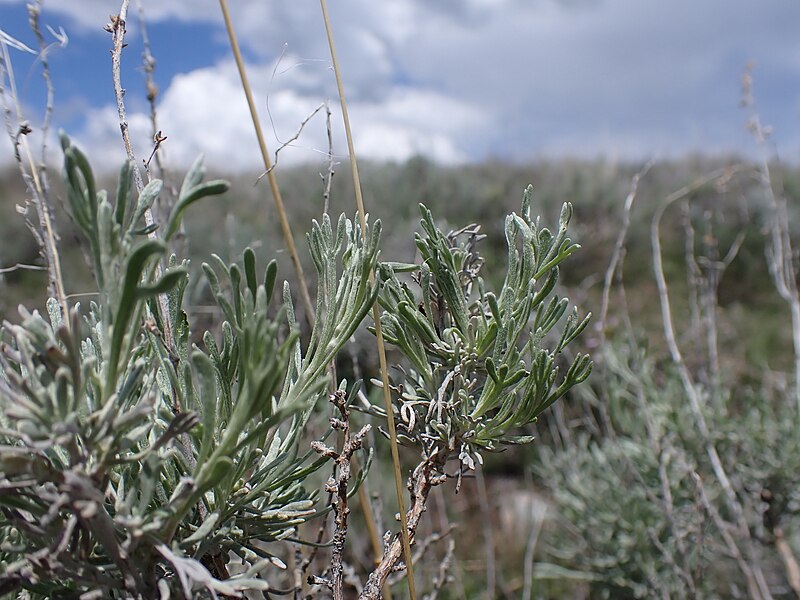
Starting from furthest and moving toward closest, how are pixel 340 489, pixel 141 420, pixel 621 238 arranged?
pixel 621 238 < pixel 340 489 < pixel 141 420

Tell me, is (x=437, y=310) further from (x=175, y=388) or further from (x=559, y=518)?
(x=559, y=518)

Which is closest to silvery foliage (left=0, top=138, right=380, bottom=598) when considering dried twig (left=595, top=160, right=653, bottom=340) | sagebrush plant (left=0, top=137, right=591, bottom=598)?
sagebrush plant (left=0, top=137, right=591, bottom=598)

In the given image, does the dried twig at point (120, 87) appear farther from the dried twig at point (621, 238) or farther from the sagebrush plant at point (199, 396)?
the dried twig at point (621, 238)

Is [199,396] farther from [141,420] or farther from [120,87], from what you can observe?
[120,87]

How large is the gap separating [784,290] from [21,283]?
5757 millimetres

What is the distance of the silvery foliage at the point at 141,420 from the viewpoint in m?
0.37

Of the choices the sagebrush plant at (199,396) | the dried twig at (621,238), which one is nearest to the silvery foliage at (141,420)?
the sagebrush plant at (199,396)

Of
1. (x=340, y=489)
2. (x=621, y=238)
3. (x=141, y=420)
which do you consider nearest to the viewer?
(x=141, y=420)

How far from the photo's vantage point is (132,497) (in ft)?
1.33

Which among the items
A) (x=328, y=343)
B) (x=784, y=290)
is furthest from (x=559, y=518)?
(x=328, y=343)

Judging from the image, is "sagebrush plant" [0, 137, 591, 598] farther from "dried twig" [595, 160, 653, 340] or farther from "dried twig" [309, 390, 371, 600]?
"dried twig" [595, 160, 653, 340]

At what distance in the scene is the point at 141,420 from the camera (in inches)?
17.1

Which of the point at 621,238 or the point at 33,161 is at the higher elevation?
the point at 33,161

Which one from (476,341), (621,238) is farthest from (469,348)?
(621,238)
